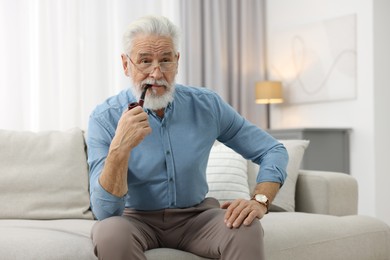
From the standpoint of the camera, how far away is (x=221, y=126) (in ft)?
7.09

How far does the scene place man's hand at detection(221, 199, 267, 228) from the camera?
5.78 feet

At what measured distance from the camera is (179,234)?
6.51 ft

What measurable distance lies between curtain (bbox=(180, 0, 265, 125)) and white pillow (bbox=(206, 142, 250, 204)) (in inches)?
88.6

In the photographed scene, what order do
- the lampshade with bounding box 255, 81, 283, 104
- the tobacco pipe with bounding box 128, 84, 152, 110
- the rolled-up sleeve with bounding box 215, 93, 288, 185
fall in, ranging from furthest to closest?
the lampshade with bounding box 255, 81, 283, 104, the rolled-up sleeve with bounding box 215, 93, 288, 185, the tobacco pipe with bounding box 128, 84, 152, 110

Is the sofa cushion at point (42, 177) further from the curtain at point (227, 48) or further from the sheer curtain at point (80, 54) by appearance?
the curtain at point (227, 48)

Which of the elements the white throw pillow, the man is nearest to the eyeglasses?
the man

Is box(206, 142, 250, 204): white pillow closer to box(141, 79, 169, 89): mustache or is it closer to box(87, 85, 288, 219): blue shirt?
box(87, 85, 288, 219): blue shirt

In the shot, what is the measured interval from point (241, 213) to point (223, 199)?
35.7 inches

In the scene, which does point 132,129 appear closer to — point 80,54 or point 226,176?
point 226,176

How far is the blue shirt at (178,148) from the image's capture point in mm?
1983

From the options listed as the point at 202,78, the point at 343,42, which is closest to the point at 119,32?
the point at 202,78

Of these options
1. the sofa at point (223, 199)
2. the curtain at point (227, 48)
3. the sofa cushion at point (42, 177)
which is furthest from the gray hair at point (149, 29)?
the curtain at point (227, 48)

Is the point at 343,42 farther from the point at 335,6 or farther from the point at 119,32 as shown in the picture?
the point at 119,32

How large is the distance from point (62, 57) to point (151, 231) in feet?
8.31
